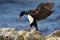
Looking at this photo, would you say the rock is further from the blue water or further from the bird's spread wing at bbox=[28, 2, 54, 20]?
the blue water

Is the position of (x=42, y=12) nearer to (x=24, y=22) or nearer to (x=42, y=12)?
(x=42, y=12)

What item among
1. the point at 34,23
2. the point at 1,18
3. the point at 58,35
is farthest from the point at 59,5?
the point at 58,35

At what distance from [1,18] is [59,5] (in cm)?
224

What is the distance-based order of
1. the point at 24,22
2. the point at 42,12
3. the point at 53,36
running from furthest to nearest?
the point at 24,22
the point at 42,12
the point at 53,36

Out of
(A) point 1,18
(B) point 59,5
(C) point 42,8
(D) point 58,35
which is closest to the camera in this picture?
(D) point 58,35

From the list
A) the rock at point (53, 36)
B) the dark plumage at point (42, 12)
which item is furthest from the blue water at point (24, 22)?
the rock at point (53, 36)

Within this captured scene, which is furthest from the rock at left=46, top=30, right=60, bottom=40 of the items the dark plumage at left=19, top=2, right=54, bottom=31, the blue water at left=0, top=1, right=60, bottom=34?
the blue water at left=0, top=1, right=60, bottom=34

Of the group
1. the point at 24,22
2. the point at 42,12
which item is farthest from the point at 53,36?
the point at 24,22

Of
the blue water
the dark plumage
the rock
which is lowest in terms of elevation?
the blue water

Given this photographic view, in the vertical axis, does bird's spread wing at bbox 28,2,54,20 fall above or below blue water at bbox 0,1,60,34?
above

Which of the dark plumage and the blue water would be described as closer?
the dark plumage

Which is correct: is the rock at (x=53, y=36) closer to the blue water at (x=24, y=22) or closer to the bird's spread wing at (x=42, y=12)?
the bird's spread wing at (x=42, y=12)

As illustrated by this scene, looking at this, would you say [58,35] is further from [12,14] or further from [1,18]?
[12,14]

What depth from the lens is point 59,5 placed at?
8.79m
